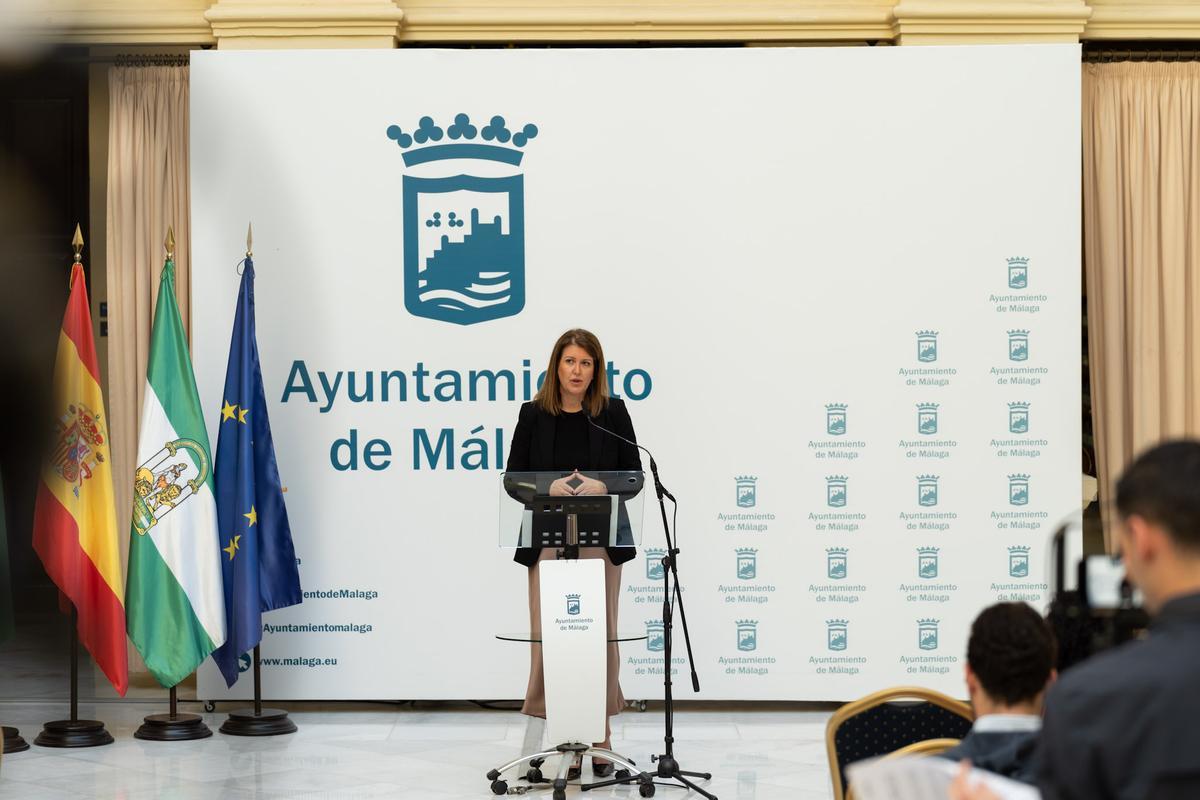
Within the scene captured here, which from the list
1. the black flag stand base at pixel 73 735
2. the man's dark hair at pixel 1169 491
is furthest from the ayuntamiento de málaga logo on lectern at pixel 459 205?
the man's dark hair at pixel 1169 491

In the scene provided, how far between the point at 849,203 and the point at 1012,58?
103cm

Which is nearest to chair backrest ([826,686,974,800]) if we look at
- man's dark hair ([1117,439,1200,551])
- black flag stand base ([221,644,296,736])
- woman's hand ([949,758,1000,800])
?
woman's hand ([949,758,1000,800])

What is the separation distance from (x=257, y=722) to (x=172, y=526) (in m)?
0.95

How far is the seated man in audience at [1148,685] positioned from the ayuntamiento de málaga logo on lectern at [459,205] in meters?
5.28

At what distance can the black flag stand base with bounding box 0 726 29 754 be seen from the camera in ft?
19.0

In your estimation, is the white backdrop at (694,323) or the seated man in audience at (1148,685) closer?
the seated man in audience at (1148,685)

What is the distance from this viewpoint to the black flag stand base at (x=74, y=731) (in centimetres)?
589

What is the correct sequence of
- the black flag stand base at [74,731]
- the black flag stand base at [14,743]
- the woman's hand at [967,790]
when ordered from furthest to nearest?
the black flag stand base at [74,731]
the black flag stand base at [14,743]
the woman's hand at [967,790]

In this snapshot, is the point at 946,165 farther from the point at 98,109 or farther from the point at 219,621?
the point at 98,109

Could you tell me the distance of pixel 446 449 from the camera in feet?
21.7

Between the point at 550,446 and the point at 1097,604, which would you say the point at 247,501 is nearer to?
the point at 550,446

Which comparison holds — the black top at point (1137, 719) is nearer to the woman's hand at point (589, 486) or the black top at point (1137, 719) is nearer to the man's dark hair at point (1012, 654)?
the man's dark hair at point (1012, 654)

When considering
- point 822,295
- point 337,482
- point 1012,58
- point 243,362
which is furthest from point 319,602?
point 1012,58

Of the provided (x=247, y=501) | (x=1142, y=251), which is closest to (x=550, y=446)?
(x=247, y=501)
